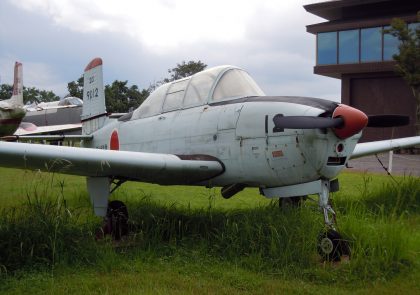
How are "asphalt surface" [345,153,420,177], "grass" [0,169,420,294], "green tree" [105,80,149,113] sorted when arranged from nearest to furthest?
"grass" [0,169,420,294], "asphalt surface" [345,153,420,177], "green tree" [105,80,149,113]

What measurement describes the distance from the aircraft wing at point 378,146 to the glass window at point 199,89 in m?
2.68

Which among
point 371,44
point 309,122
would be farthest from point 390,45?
point 309,122

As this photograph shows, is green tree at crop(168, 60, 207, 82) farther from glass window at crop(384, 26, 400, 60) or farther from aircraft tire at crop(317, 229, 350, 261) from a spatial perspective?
aircraft tire at crop(317, 229, 350, 261)

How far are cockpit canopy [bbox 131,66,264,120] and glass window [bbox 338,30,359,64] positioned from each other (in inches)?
1105

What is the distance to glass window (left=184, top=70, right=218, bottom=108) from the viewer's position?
607 centimetres

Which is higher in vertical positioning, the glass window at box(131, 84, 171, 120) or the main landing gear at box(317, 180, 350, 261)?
the glass window at box(131, 84, 171, 120)

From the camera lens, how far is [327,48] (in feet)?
108

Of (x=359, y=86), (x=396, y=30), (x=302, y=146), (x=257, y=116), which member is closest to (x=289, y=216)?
(x=302, y=146)

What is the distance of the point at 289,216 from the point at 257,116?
1208 mm

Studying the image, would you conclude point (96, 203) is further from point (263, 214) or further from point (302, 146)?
point (302, 146)

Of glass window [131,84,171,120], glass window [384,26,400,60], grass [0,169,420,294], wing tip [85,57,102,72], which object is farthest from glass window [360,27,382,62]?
grass [0,169,420,294]

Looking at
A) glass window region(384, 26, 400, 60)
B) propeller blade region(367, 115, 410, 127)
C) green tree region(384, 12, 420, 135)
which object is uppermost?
glass window region(384, 26, 400, 60)

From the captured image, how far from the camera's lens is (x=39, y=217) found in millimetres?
4602

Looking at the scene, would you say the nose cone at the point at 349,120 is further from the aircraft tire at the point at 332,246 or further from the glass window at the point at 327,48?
the glass window at the point at 327,48
